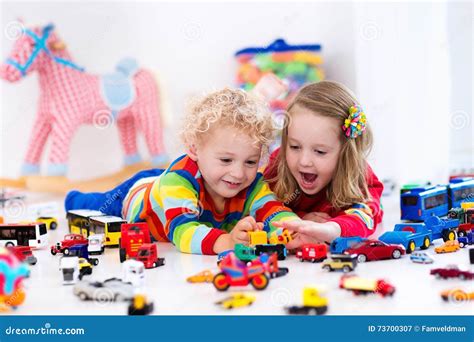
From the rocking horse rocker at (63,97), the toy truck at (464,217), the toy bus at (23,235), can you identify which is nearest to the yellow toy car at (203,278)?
the toy bus at (23,235)

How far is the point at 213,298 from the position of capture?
1.21 meters

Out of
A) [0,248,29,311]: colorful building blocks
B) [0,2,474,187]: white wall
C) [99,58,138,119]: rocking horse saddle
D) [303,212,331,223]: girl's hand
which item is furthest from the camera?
[0,2,474,187]: white wall

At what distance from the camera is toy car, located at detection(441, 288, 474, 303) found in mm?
1173

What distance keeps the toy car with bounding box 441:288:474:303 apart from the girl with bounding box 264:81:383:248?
47 centimetres

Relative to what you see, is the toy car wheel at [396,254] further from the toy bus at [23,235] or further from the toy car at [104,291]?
the toy bus at [23,235]

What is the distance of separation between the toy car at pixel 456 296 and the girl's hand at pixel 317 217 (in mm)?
609

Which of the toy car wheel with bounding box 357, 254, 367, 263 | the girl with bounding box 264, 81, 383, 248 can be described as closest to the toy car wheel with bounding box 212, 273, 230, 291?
the toy car wheel with bounding box 357, 254, 367, 263

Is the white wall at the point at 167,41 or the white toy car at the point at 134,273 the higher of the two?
the white wall at the point at 167,41

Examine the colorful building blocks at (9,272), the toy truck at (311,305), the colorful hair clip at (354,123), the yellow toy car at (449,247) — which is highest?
the colorful hair clip at (354,123)

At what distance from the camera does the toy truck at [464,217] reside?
1.69 metres

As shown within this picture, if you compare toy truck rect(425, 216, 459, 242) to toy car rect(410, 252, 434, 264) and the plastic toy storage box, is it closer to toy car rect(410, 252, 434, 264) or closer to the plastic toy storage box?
toy car rect(410, 252, 434, 264)

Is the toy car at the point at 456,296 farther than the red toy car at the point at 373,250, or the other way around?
the red toy car at the point at 373,250
